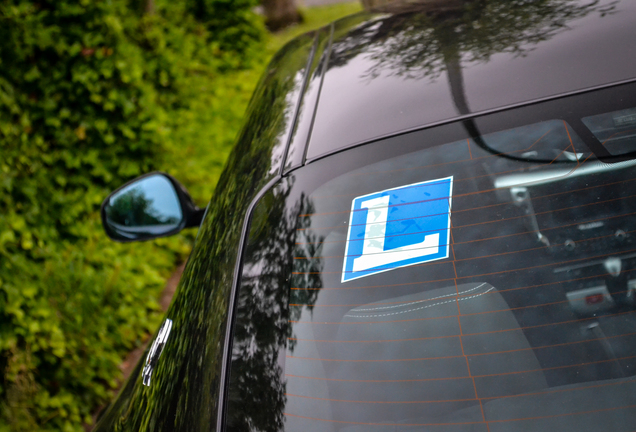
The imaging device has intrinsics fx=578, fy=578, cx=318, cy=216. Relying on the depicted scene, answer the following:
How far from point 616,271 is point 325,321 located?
659 millimetres

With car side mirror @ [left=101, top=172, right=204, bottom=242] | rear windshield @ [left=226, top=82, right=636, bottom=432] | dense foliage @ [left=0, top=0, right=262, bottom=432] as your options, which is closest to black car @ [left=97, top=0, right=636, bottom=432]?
rear windshield @ [left=226, top=82, right=636, bottom=432]

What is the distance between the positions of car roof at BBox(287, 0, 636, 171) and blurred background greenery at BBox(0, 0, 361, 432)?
239 cm

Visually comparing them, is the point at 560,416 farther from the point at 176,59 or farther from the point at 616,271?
the point at 176,59

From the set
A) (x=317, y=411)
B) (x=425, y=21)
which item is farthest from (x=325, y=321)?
(x=425, y=21)

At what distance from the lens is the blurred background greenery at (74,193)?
10.9 ft

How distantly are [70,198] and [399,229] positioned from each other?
344 cm

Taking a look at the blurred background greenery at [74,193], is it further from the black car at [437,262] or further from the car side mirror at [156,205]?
the black car at [437,262]

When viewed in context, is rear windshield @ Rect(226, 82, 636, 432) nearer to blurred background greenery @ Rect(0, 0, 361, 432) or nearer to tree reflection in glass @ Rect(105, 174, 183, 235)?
tree reflection in glass @ Rect(105, 174, 183, 235)

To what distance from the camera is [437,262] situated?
1.31 metres

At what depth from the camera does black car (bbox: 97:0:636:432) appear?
3.95 ft

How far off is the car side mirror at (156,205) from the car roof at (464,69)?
2.29 ft

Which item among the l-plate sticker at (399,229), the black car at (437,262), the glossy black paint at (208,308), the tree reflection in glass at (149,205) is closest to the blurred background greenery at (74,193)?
the tree reflection in glass at (149,205)

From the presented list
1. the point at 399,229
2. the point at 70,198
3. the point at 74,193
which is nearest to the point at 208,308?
the point at 399,229

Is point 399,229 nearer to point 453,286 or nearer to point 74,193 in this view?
point 453,286
